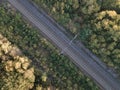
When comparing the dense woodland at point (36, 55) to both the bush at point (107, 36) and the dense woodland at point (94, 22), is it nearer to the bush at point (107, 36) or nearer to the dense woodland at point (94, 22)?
the dense woodland at point (94, 22)

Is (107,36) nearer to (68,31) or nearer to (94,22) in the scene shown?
(94,22)

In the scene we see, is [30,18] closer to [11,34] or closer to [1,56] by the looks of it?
[11,34]

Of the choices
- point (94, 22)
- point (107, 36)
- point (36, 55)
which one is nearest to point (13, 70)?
point (36, 55)

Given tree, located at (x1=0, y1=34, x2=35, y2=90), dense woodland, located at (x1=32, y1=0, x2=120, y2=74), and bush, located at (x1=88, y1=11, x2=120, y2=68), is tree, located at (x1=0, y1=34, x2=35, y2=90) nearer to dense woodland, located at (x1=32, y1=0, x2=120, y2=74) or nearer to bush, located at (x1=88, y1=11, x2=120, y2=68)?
dense woodland, located at (x1=32, y1=0, x2=120, y2=74)

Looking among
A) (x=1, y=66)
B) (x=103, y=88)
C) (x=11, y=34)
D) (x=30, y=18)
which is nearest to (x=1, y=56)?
(x=1, y=66)

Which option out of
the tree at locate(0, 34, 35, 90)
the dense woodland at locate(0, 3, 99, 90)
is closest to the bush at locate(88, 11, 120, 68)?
the dense woodland at locate(0, 3, 99, 90)

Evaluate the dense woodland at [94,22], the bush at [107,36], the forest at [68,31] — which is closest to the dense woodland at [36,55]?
the forest at [68,31]

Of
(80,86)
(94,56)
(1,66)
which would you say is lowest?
(1,66)
